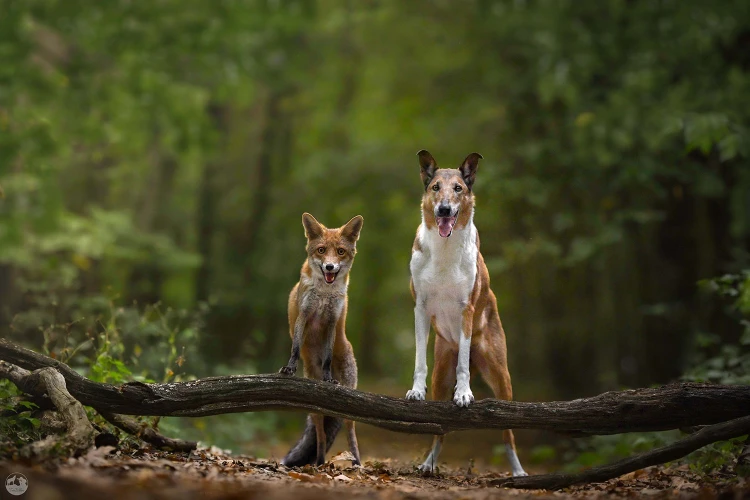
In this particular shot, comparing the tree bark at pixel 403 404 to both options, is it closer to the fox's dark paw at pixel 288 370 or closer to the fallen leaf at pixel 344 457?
the fox's dark paw at pixel 288 370

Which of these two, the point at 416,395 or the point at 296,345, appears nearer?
the point at 416,395

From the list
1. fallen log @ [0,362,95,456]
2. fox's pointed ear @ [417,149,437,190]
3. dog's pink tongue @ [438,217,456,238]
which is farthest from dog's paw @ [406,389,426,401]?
fallen log @ [0,362,95,456]

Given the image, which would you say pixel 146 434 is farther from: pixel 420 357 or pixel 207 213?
pixel 207 213

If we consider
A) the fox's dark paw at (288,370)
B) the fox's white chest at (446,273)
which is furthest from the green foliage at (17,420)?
the fox's white chest at (446,273)

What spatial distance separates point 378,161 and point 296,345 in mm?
10768

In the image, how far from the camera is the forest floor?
383 centimetres

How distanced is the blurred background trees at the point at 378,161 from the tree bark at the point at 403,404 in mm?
1901

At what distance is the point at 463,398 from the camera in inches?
222

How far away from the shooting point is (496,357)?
638 cm

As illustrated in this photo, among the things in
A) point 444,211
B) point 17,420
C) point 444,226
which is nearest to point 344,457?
point 444,226

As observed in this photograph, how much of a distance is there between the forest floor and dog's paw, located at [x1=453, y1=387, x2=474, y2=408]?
0.65m

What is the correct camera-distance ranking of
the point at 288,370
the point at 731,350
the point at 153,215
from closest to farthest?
the point at 288,370 < the point at 731,350 < the point at 153,215

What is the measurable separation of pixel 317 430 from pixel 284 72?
13167 mm

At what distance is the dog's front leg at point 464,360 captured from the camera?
18.6 feet
